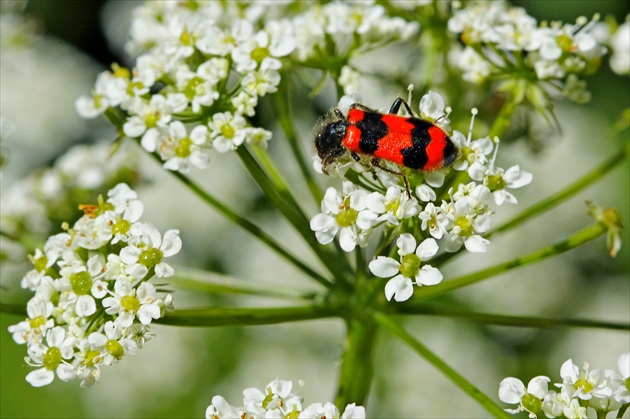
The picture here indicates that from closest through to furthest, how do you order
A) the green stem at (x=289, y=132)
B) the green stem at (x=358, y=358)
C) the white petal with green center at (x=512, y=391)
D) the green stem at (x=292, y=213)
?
1. the white petal with green center at (x=512, y=391)
2. the green stem at (x=292, y=213)
3. the green stem at (x=358, y=358)
4. the green stem at (x=289, y=132)

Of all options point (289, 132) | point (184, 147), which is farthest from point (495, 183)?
point (184, 147)

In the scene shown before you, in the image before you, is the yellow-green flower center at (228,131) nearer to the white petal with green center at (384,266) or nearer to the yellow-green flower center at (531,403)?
the white petal with green center at (384,266)

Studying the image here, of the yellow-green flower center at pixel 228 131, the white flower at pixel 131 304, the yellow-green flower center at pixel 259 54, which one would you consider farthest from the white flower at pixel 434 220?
the yellow-green flower center at pixel 259 54

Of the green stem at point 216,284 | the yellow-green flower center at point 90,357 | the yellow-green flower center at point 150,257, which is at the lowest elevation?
the yellow-green flower center at point 90,357

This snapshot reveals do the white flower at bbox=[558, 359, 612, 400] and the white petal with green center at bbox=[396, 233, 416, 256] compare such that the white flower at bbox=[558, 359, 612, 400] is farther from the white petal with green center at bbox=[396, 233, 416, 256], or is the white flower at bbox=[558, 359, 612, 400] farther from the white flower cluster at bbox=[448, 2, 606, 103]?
the white flower cluster at bbox=[448, 2, 606, 103]

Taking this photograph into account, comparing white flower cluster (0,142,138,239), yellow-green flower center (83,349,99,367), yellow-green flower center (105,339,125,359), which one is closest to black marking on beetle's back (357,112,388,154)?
yellow-green flower center (105,339,125,359)

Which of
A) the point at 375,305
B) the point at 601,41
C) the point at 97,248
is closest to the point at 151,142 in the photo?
the point at 97,248

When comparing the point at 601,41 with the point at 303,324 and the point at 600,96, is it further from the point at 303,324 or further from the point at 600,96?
the point at 303,324
